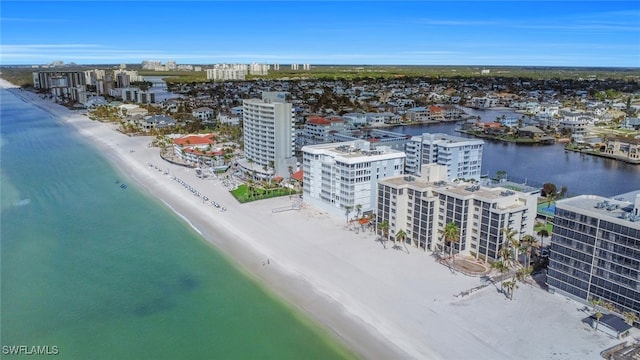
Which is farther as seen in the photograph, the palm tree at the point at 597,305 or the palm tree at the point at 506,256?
the palm tree at the point at 506,256

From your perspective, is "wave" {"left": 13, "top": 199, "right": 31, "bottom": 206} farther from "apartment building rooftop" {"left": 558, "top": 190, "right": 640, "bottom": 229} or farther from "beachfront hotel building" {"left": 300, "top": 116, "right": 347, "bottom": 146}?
"apartment building rooftop" {"left": 558, "top": 190, "right": 640, "bottom": 229}

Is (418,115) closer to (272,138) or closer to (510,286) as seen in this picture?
(272,138)

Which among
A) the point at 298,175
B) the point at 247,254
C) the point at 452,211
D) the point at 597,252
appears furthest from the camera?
the point at 298,175

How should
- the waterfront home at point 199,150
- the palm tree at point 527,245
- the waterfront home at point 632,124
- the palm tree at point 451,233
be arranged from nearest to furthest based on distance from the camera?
1. the palm tree at point 527,245
2. the palm tree at point 451,233
3. the waterfront home at point 199,150
4. the waterfront home at point 632,124

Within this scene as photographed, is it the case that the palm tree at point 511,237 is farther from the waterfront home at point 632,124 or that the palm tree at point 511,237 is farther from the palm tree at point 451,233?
the waterfront home at point 632,124

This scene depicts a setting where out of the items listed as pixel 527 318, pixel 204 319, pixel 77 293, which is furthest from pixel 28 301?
pixel 527 318

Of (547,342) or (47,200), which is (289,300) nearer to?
(547,342)

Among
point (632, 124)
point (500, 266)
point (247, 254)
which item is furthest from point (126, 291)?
point (632, 124)

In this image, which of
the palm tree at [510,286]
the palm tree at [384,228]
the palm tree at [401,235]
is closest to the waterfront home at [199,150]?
the palm tree at [384,228]
